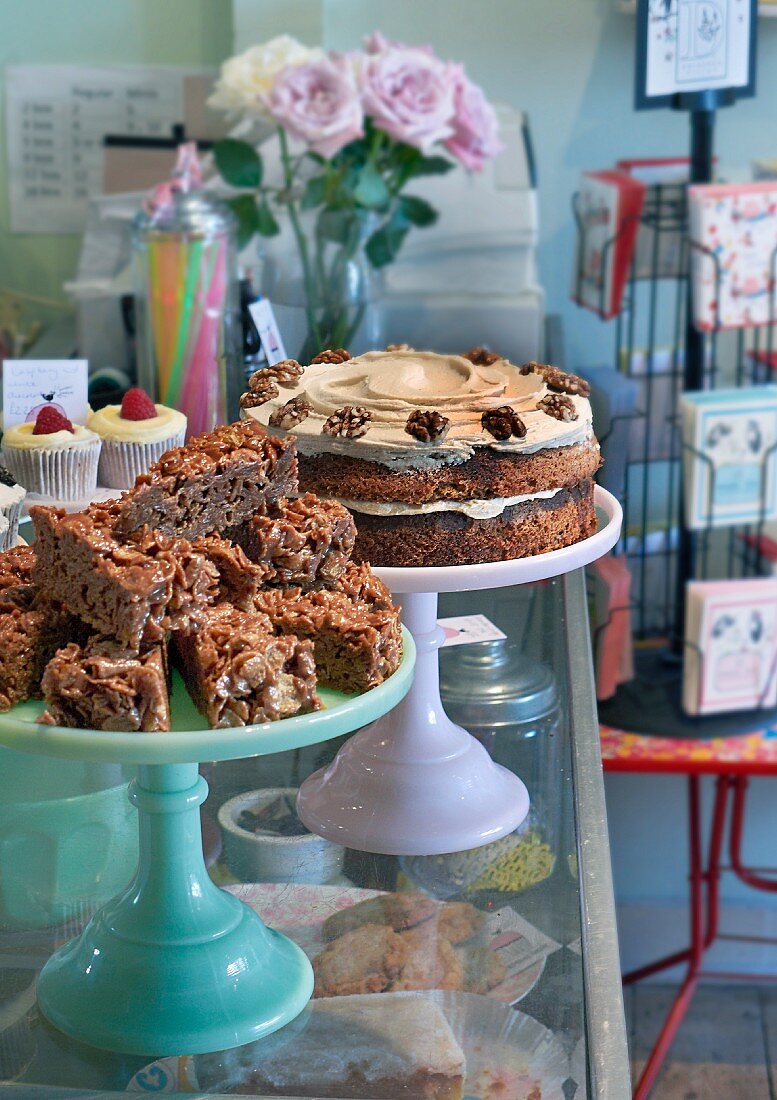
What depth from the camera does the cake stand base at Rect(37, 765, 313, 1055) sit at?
830mm

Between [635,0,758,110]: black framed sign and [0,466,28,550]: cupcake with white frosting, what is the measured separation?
103 centimetres

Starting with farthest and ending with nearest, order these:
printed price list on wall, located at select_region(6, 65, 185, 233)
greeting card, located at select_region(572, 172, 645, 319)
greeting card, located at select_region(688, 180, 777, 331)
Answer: printed price list on wall, located at select_region(6, 65, 185, 233) → greeting card, located at select_region(572, 172, 645, 319) → greeting card, located at select_region(688, 180, 777, 331)

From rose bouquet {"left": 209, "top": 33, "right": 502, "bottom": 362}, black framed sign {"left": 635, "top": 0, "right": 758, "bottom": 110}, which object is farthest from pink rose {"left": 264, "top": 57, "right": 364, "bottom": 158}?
black framed sign {"left": 635, "top": 0, "right": 758, "bottom": 110}

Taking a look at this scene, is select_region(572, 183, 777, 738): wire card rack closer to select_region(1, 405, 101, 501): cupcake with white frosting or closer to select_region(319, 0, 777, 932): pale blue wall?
select_region(319, 0, 777, 932): pale blue wall

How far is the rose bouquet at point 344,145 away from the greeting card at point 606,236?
0.19 metres

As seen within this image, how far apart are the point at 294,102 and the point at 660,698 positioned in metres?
1.08

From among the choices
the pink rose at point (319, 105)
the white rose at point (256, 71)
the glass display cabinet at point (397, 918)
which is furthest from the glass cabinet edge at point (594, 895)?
the white rose at point (256, 71)

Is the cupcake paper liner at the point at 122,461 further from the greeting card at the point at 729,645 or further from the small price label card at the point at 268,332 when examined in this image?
the greeting card at the point at 729,645

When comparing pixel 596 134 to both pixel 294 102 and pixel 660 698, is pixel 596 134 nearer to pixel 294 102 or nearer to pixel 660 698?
pixel 294 102

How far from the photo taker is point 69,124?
271 centimetres

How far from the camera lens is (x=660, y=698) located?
7.11 feet

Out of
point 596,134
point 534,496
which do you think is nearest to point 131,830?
point 534,496

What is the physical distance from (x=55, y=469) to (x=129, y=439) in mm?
83

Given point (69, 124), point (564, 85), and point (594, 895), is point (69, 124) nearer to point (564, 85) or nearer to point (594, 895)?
point (564, 85)
